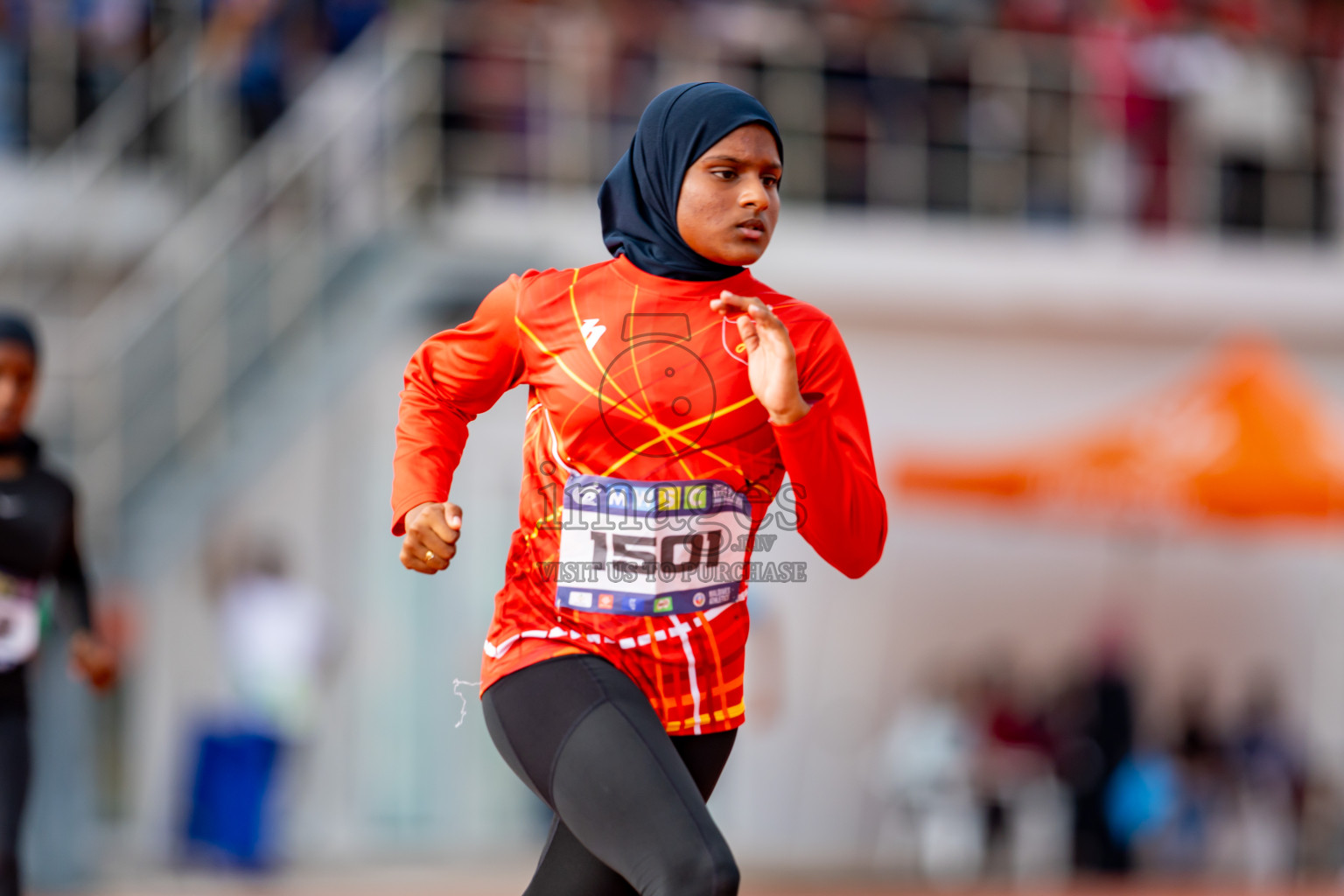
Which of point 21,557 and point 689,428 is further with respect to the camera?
point 21,557

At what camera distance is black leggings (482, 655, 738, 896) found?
3191 mm

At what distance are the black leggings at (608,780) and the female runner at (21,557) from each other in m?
2.24

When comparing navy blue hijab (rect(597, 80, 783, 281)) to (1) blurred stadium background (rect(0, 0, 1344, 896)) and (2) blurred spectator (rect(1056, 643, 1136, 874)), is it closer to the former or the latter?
(1) blurred stadium background (rect(0, 0, 1344, 896))

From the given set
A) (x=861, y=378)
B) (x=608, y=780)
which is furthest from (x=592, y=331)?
(x=861, y=378)

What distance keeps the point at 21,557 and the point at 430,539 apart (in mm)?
2688

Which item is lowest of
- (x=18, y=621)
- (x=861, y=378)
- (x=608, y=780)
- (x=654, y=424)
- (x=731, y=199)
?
(x=608, y=780)

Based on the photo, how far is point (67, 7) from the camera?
11.9 meters

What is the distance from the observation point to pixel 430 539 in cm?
327

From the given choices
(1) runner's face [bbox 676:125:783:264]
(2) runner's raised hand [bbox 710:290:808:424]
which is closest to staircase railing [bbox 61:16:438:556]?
(1) runner's face [bbox 676:125:783:264]

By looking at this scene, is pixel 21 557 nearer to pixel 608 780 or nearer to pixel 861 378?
pixel 608 780

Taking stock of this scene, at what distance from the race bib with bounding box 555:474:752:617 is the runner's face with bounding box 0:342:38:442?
2.51 meters

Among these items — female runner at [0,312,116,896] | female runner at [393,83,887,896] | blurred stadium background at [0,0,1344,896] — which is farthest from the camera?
blurred stadium background at [0,0,1344,896]

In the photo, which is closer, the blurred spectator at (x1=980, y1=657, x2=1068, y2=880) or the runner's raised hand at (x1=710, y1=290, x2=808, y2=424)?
the runner's raised hand at (x1=710, y1=290, x2=808, y2=424)

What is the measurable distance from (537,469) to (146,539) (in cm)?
711
